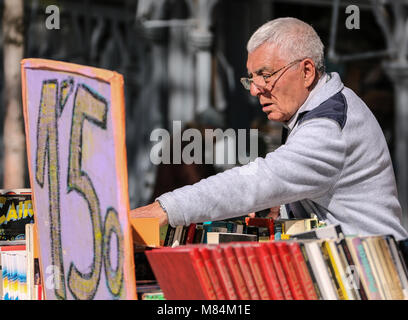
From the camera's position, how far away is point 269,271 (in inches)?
90.7

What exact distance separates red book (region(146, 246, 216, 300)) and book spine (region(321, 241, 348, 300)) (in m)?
0.32

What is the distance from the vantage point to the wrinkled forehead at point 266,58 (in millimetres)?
3006

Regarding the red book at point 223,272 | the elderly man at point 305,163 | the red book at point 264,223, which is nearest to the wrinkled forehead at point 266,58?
the elderly man at point 305,163

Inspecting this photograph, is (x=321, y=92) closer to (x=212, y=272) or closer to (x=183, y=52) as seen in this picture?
(x=212, y=272)

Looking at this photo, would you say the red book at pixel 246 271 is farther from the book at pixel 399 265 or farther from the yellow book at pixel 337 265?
the book at pixel 399 265

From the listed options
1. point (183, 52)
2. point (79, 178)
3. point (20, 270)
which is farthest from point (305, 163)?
point (183, 52)

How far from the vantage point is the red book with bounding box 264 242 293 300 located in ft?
7.59

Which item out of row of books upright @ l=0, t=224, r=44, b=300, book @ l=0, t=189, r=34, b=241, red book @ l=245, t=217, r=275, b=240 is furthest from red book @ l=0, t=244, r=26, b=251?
red book @ l=245, t=217, r=275, b=240

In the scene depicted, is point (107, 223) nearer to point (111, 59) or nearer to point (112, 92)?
point (112, 92)

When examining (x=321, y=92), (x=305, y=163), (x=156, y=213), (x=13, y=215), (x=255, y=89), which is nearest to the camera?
Answer: (x=156, y=213)

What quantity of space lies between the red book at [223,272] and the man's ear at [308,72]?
967mm

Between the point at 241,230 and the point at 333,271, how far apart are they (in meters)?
0.81

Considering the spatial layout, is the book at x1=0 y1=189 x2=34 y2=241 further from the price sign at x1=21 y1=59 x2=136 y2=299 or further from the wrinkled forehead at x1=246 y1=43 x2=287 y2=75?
the wrinkled forehead at x1=246 y1=43 x2=287 y2=75
